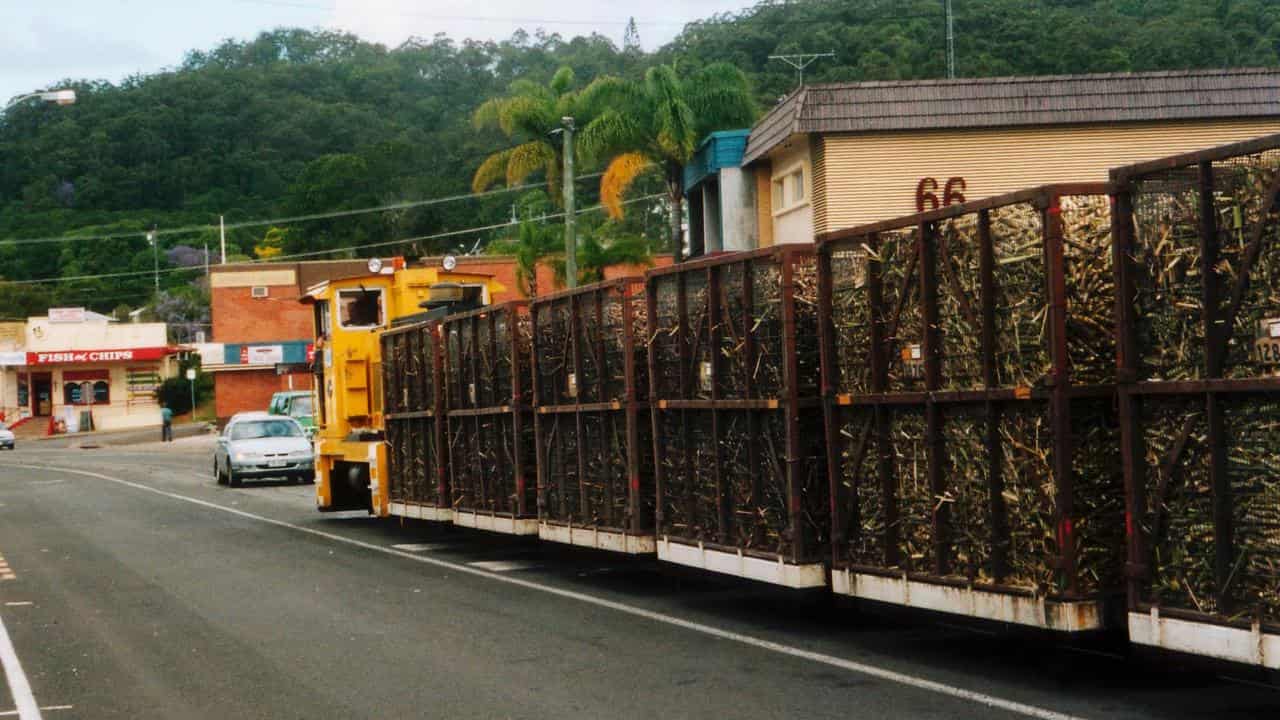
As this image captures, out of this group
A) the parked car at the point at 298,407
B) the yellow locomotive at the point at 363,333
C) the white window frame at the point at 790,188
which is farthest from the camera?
the parked car at the point at 298,407

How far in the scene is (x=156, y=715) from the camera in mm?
8562

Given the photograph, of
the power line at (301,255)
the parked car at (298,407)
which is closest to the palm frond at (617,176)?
the parked car at (298,407)

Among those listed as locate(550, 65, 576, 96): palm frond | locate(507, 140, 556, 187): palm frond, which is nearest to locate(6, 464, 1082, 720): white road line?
locate(507, 140, 556, 187): palm frond

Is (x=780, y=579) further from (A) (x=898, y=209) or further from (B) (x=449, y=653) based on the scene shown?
(A) (x=898, y=209)

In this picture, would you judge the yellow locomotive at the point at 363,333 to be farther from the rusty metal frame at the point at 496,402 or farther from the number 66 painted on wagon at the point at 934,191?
the number 66 painted on wagon at the point at 934,191

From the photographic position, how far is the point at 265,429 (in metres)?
33.8

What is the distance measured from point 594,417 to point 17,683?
17.2 ft

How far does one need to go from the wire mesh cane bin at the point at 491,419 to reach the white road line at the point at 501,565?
37cm

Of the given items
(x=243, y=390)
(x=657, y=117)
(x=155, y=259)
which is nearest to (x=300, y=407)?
(x=657, y=117)

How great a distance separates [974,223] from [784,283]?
179 centimetres

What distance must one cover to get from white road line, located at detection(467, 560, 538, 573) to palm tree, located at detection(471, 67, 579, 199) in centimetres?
2469

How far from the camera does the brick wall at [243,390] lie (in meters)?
72.1

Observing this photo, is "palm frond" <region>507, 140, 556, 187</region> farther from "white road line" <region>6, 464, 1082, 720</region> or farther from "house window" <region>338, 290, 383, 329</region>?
"white road line" <region>6, 464, 1082, 720</region>

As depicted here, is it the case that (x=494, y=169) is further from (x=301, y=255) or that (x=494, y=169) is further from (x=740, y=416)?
(x=301, y=255)
